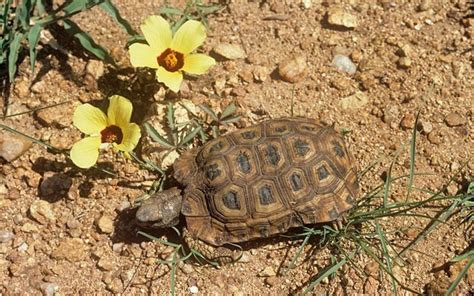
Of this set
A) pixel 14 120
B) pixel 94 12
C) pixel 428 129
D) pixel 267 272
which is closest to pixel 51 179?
pixel 14 120

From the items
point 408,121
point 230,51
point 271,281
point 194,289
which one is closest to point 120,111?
point 230,51

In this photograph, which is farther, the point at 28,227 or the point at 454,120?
the point at 454,120

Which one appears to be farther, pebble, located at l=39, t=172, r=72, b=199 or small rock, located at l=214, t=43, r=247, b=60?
small rock, located at l=214, t=43, r=247, b=60

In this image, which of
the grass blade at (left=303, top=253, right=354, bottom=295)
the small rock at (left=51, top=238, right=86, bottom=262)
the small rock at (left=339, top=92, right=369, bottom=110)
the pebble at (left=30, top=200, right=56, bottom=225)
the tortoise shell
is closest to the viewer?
the grass blade at (left=303, top=253, right=354, bottom=295)

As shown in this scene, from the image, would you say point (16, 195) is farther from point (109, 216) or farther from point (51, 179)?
point (109, 216)

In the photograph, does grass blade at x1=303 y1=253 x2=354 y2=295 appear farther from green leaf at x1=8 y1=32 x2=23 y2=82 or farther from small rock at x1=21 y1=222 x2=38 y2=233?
green leaf at x1=8 y1=32 x2=23 y2=82

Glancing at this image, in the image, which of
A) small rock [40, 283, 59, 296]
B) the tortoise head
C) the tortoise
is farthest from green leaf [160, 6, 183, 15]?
small rock [40, 283, 59, 296]

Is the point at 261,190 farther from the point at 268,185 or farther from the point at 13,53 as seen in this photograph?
the point at 13,53
